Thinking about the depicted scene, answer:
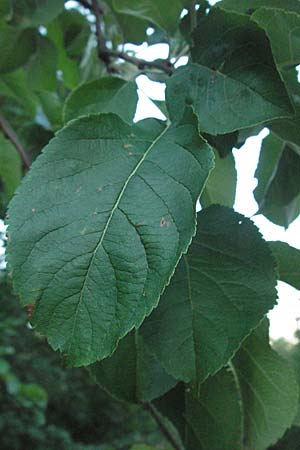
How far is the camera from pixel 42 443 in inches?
164

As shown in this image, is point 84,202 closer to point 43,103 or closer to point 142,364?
point 142,364

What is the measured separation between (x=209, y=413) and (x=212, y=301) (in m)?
0.18

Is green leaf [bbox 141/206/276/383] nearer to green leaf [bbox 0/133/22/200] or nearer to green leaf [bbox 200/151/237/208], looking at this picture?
green leaf [bbox 200/151/237/208]

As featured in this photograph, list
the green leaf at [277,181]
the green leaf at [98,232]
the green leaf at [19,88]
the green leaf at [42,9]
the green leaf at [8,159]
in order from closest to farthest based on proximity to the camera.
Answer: the green leaf at [98,232], the green leaf at [277,181], the green leaf at [42,9], the green leaf at [8,159], the green leaf at [19,88]

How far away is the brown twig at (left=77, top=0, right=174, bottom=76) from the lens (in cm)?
74

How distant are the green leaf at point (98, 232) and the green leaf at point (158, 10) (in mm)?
242

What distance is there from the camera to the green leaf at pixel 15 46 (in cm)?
110

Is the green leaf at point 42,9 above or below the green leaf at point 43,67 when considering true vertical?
above

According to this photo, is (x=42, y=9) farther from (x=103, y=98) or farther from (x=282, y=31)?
(x=282, y=31)

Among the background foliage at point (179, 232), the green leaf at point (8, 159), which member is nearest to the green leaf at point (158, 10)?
the background foliage at point (179, 232)

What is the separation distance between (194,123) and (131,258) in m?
0.14

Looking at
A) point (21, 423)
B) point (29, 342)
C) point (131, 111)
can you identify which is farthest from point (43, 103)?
point (29, 342)

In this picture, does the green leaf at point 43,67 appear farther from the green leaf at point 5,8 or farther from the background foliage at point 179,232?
the background foliage at point 179,232

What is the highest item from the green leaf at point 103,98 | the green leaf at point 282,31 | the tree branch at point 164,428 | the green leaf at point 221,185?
the green leaf at point 282,31
